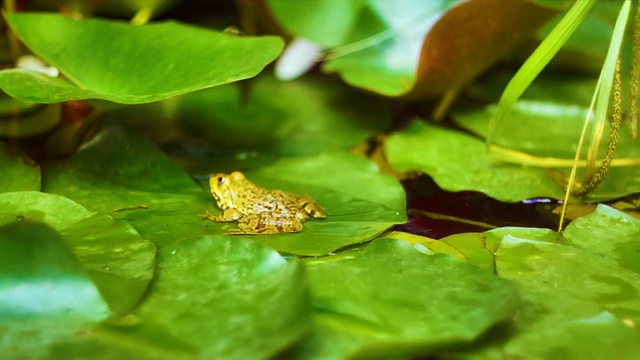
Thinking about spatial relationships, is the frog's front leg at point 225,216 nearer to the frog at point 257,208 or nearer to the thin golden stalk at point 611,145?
the frog at point 257,208

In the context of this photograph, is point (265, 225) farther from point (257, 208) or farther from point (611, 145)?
point (611, 145)

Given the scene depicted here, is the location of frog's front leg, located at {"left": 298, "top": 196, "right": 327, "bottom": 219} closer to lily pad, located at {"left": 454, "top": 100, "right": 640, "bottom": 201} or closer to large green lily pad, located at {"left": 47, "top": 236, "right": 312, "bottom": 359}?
large green lily pad, located at {"left": 47, "top": 236, "right": 312, "bottom": 359}

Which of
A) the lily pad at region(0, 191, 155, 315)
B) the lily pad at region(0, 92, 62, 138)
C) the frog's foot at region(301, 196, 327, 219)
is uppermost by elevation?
the lily pad at region(0, 92, 62, 138)

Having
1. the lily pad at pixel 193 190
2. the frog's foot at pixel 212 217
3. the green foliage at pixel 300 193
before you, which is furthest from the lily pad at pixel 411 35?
the frog's foot at pixel 212 217

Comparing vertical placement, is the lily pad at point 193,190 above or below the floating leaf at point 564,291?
above

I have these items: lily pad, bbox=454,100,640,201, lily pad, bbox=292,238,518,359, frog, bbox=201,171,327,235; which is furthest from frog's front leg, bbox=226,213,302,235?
lily pad, bbox=454,100,640,201

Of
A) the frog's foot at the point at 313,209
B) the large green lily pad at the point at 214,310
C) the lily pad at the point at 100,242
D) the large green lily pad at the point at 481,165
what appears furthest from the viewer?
the large green lily pad at the point at 481,165

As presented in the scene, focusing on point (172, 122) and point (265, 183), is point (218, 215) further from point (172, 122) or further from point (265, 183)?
point (172, 122)
